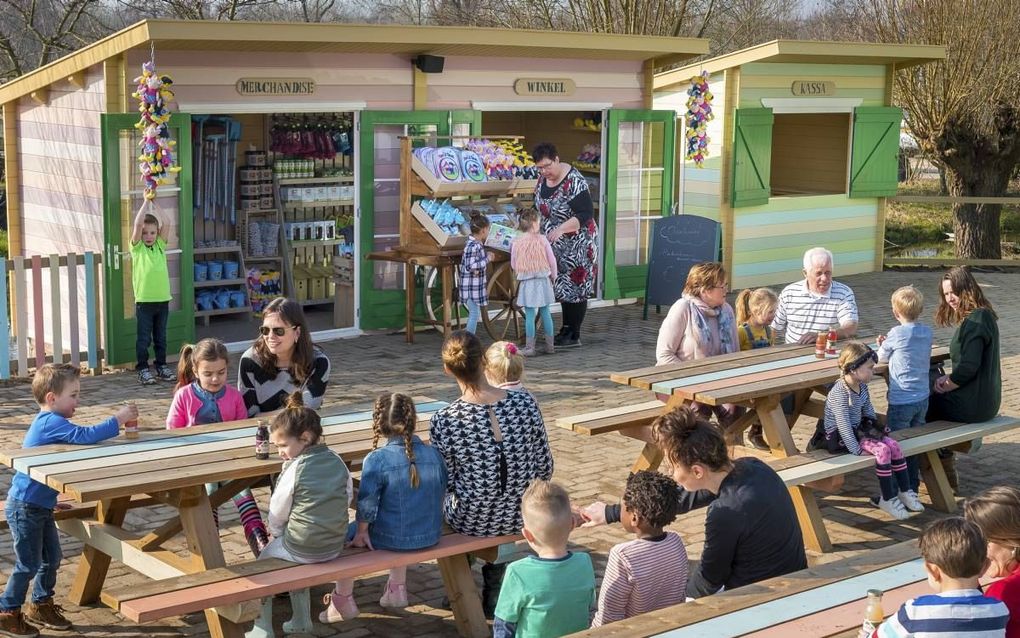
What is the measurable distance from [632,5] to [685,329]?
50.0 ft

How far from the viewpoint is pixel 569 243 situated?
11.9 metres

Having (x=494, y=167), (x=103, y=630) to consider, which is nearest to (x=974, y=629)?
(x=103, y=630)

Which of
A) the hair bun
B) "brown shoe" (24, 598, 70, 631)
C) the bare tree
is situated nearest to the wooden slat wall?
the bare tree

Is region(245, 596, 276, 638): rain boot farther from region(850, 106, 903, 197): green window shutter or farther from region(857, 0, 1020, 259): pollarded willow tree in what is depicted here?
region(857, 0, 1020, 259): pollarded willow tree

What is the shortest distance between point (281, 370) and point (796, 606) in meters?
2.85

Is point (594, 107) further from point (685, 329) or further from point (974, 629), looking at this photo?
point (974, 629)

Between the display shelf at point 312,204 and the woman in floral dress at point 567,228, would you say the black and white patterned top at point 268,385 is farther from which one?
the display shelf at point 312,204

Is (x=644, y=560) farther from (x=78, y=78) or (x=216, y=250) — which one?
(x=216, y=250)

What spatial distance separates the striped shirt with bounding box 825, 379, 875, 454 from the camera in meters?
6.84

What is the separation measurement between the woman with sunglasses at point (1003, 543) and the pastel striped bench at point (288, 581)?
2042 millimetres

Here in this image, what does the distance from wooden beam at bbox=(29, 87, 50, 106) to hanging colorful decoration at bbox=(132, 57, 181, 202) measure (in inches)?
68.9

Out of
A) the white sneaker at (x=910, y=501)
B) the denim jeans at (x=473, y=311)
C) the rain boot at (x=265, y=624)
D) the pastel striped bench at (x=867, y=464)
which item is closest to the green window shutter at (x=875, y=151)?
the denim jeans at (x=473, y=311)

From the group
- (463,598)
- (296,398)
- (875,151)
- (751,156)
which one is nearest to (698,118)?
(751,156)

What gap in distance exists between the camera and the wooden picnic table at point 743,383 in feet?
22.2
